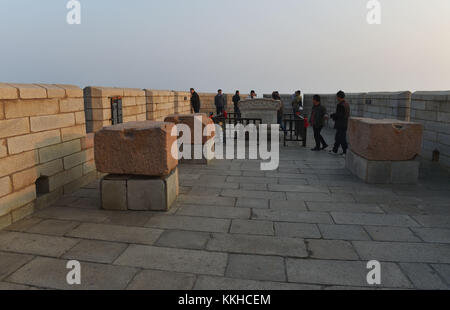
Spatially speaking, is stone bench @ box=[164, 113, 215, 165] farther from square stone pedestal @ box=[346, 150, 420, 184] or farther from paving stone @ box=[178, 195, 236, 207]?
square stone pedestal @ box=[346, 150, 420, 184]

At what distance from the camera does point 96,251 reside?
3.51 metres

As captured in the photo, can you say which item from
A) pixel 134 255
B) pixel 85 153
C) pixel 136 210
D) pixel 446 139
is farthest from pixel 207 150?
pixel 446 139

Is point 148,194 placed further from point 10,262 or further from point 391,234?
point 391,234

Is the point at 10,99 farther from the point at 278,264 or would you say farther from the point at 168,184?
the point at 278,264

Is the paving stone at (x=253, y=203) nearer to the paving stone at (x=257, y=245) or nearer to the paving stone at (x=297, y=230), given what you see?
the paving stone at (x=297, y=230)

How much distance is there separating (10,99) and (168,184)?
91.5 inches

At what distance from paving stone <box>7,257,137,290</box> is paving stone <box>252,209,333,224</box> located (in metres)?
2.05

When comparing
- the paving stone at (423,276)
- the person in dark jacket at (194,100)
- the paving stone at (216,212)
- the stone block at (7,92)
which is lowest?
the paving stone at (423,276)

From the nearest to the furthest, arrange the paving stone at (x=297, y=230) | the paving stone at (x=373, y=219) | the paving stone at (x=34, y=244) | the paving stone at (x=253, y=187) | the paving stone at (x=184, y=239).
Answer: the paving stone at (x=34, y=244), the paving stone at (x=184, y=239), the paving stone at (x=297, y=230), the paving stone at (x=373, y=219), the paving stone at (x=253, y=187)

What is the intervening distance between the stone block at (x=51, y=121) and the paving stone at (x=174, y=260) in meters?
2.50

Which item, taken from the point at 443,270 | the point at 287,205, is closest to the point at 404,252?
the point at 443,270

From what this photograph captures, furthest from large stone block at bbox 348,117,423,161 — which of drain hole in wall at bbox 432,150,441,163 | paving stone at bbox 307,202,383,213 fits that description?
drain hole in wall at bbox 432,150,441,163

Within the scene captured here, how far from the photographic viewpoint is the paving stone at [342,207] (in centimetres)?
484

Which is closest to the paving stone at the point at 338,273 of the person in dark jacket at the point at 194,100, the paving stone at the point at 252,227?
the paving stone at the point at 252,227
